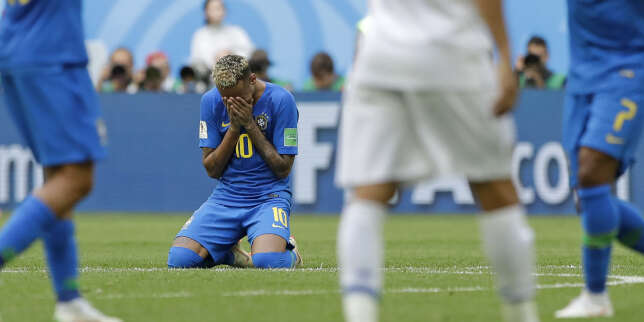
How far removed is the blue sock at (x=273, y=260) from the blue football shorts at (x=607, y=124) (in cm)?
265

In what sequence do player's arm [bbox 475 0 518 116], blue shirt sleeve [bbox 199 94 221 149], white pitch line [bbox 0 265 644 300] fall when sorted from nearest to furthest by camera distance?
player's arm [bbox 475 0 518 116], white pitch line [bbox 0 265 644 300], blue shirt sleeve [bbox 199 94 221 149]

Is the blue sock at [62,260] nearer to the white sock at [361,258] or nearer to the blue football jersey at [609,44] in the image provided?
the white sock at [361,258]

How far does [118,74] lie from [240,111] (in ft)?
27.3

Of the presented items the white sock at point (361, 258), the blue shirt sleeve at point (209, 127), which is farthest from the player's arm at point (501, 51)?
the blue shirt sleeve at point (209, 127)

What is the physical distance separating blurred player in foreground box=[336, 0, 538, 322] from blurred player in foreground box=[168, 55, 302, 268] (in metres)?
3.61

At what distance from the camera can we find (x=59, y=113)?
498 centimetres

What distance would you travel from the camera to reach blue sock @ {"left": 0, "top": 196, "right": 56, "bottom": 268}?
4.95 metres

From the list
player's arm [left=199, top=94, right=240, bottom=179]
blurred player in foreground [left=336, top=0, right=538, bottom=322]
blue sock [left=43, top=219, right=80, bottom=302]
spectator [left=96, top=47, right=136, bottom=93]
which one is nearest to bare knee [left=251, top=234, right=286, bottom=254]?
player's arm [left=199, top=94, right=240, bottom=179]

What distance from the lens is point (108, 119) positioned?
15.0m

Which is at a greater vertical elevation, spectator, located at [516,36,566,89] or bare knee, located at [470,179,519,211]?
bare knee, located at [470,179,519,211]

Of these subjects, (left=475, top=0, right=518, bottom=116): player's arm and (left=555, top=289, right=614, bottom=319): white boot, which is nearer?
(left=475, top=0, right=518, bottom=116): player's arm

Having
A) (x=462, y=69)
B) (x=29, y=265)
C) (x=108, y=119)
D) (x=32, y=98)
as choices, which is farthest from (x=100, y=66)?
(x=462, y=69)

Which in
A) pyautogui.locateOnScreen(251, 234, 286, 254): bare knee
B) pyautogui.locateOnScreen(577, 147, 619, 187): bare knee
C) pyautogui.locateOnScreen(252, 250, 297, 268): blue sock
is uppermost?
pyautogui.locateOnScreen(577, 147, 619, 187): bare knee

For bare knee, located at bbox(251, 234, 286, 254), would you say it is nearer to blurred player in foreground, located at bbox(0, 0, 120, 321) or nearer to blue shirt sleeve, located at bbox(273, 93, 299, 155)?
blue shirt sleeve, located at bbox(273, 93, 299, 155)
